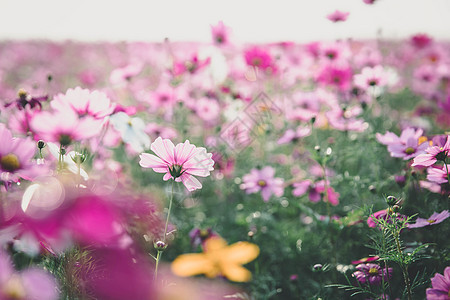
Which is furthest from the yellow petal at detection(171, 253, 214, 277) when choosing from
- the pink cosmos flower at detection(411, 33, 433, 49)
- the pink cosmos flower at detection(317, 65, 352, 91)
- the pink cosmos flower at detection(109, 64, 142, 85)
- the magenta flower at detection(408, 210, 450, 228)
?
the pink cosmos flower at detection(411, 33, 433, 49)

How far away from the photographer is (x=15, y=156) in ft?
1.90

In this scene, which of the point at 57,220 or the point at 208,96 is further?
the point at 208,96

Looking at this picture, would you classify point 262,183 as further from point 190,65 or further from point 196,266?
point 196,266

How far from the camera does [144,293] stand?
0.92 feet

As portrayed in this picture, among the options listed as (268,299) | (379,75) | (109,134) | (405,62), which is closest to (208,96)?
(109,134)

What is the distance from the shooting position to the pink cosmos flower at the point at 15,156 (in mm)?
566

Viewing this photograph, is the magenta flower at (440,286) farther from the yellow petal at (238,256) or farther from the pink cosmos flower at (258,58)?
the pink cosmos flower at (258,58)

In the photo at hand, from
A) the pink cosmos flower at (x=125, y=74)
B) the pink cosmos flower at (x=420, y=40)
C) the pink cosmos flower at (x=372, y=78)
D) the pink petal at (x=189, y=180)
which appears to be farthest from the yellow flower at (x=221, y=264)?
the pink cosmos flower at (x=420, y=40)

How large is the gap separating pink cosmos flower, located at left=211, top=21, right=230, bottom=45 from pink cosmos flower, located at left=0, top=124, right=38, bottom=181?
122cm

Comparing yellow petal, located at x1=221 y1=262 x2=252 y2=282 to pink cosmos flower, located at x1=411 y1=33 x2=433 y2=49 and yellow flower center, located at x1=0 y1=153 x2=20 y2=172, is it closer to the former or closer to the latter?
yellow flower center, located at x1=0 y1=153 x2=20 y2=172

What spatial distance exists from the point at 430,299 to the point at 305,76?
1.51m

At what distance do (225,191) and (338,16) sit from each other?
89 cm

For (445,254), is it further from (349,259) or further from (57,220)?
(57,220)

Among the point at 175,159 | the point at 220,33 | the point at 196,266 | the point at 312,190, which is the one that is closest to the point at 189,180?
the point at 175,159
